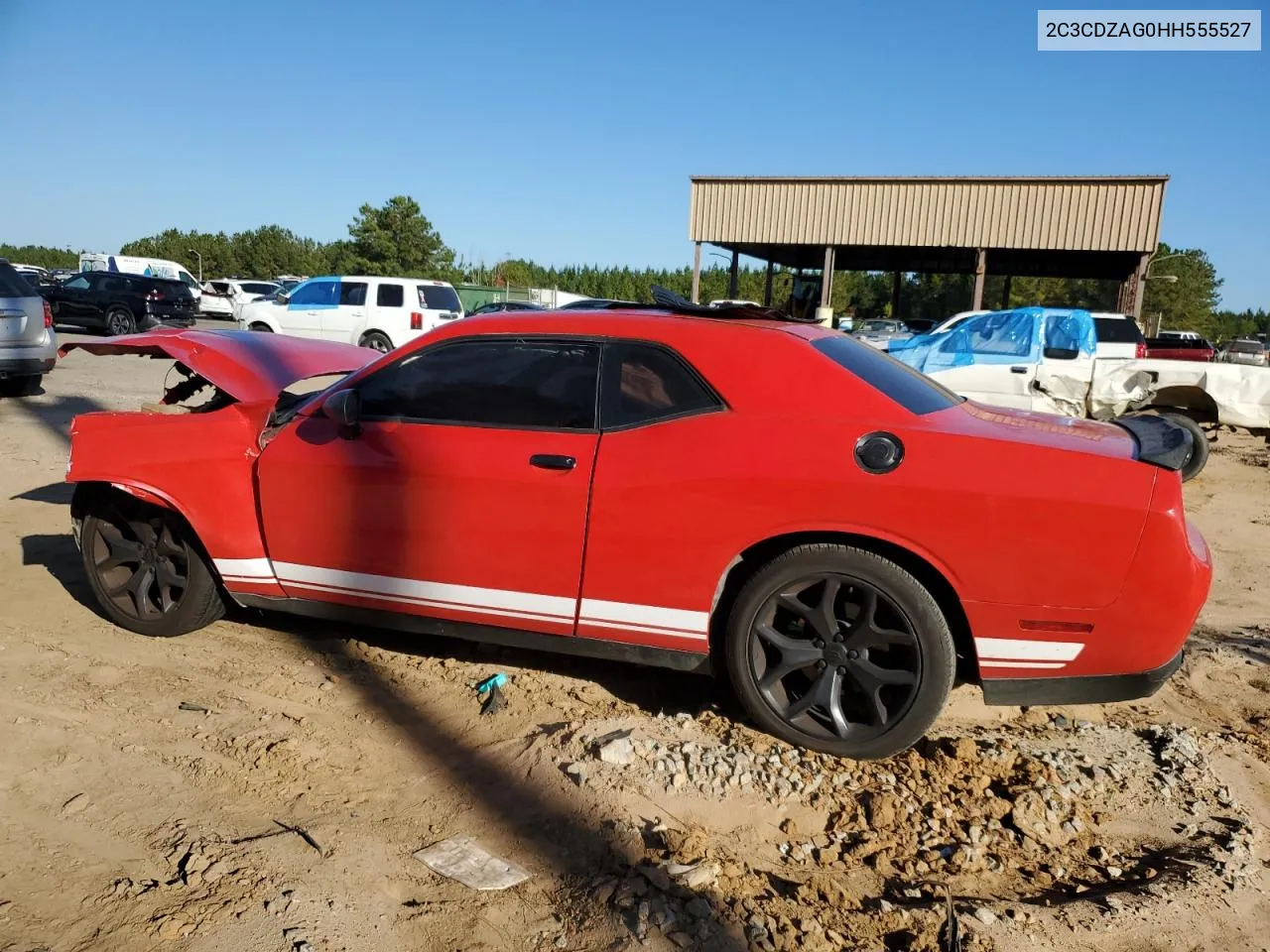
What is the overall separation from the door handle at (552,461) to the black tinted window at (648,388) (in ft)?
0.66

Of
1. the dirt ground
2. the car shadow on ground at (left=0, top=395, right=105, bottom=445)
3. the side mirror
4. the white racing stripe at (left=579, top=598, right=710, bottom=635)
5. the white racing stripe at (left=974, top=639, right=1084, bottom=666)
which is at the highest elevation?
the side mirror

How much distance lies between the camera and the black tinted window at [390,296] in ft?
61.9

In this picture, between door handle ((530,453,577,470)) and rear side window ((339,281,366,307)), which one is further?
rear side window ((339,281,366,307))

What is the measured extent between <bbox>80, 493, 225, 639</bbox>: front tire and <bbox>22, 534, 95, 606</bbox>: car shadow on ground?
1.21ft

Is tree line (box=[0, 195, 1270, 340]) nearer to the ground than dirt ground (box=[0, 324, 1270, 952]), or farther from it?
farther from it

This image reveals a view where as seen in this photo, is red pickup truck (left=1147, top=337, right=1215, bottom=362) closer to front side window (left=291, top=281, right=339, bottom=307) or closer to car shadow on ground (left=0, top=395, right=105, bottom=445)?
front side window (left=291, top=281, right=339, bottom=307)

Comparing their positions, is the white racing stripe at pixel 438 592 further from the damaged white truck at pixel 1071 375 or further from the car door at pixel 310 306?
the car door at pixel 310 306

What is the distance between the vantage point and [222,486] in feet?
13.2

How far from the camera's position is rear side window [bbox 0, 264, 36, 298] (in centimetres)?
1098

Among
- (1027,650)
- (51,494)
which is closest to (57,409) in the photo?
(51,494)

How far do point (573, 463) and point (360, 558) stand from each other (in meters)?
1.04

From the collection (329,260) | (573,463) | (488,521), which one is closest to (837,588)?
(573,463)

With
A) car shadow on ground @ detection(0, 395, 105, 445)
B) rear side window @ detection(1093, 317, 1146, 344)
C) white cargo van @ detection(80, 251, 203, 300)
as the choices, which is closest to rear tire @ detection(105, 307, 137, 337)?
car shadow on ground @ detection(0, 395, 105, 445)

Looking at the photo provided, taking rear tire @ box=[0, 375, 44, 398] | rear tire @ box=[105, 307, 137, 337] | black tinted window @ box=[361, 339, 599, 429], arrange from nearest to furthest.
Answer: black tinted window @ box=[361, 339, 599, 429] → rear tire @ box=[0, 375, 44, 398] → rear tire @ box=[105, 307, 137, 337]
